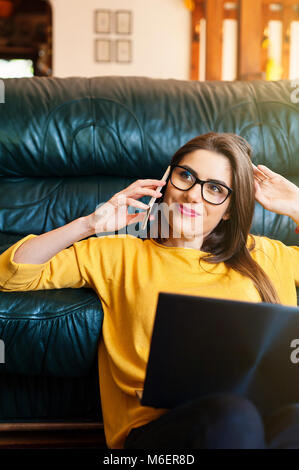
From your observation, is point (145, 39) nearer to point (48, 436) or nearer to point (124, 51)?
point (124, 51)

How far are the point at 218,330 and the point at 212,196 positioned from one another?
49 cm

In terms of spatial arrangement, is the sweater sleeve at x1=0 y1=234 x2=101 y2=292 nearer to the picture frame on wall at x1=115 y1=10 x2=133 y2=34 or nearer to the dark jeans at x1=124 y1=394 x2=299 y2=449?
the dark jeans at x1=124 y1=394 x2=299 y2=449

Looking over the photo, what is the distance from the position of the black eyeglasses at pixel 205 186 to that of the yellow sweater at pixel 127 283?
0.14 meters

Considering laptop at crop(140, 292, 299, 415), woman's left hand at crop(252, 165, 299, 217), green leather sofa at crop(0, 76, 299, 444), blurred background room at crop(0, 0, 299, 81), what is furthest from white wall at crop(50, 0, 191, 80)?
laptop at crop(140, 292, 299, 415)

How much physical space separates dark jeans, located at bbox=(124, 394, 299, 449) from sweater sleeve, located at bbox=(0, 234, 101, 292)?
485 mm

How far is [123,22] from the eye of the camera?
4535 mm

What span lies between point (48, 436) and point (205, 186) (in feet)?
2.74

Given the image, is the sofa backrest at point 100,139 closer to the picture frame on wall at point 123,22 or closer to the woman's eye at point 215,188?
the woman's eye at point 215,188

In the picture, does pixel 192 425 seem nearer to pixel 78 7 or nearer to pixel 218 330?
pixel 218 330

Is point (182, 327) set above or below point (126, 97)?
below

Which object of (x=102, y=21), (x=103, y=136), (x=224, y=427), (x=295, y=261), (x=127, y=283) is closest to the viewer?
(x=224, y=427)

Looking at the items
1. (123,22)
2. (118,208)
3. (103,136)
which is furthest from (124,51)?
(118,208)
